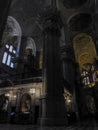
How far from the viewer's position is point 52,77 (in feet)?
26.2

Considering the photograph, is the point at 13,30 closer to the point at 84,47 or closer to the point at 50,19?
the point at 84,47

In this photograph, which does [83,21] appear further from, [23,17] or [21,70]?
[21,70]

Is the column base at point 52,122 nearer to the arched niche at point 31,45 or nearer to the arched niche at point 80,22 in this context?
the arched niche at point 80,22

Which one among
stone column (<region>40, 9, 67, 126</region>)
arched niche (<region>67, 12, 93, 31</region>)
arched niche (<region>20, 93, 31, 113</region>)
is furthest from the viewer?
arched niche (<region>67, 12, 93, 31</region>)

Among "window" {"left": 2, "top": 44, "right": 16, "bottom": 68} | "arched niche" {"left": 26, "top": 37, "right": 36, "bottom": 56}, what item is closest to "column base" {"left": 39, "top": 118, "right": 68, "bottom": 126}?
"window" {"left": 2, "top": 44, "right": 16, "bottom": 68}

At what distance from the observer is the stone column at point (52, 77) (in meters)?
6.89

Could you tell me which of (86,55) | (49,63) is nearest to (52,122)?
(49,63)

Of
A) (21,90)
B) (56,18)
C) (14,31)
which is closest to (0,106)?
(21,90)

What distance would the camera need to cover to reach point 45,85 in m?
7.82

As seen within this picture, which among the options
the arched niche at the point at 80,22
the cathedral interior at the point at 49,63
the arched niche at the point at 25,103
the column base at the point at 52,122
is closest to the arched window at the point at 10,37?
the cathedral interior at the point at 49,63

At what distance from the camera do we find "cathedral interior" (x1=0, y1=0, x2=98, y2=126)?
7.81 m

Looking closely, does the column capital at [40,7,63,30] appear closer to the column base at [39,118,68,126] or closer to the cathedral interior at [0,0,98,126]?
the cathedral interior at [0,0,98,126]

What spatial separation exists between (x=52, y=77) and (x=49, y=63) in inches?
36.6

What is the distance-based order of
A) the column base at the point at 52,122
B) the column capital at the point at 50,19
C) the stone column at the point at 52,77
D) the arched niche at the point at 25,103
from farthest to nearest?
the arched niche at the point at 25,103 → the column capital at the point at 50,19 → the stone column at the point at 52,77 → the column base at the point at 52,122
